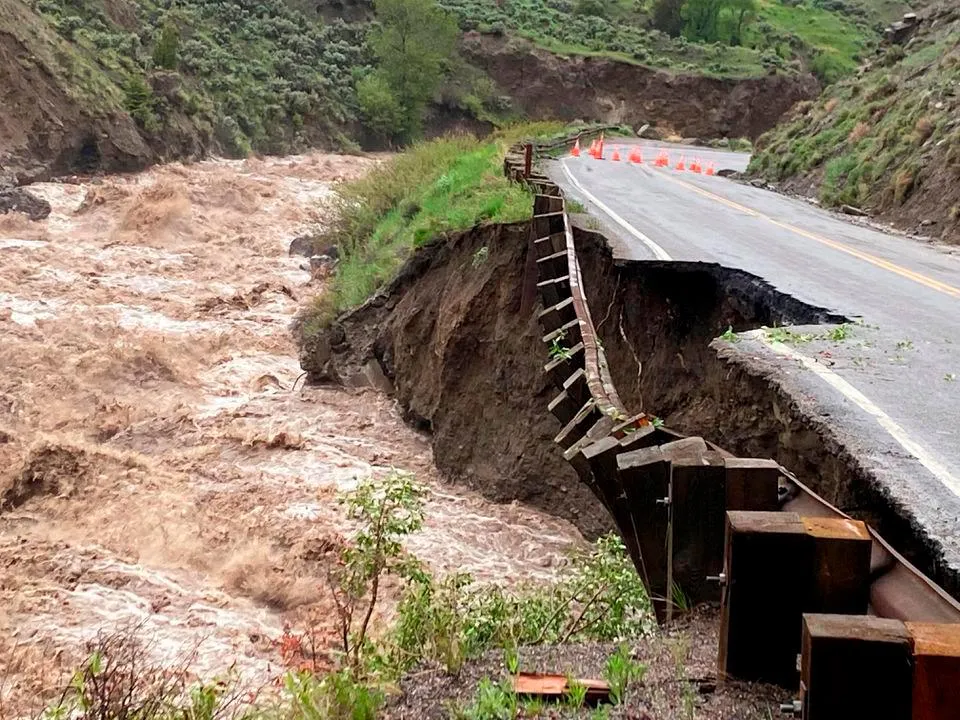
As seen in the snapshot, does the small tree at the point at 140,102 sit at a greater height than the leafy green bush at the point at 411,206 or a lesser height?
greater

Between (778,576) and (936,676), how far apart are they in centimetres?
65

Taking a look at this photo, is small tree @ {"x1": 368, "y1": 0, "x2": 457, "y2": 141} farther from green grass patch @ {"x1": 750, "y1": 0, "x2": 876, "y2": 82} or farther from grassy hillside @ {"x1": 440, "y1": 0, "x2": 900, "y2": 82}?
green grass patch @ {"x1": 750, "y1": 0, "x2": 876, "y2": 82}

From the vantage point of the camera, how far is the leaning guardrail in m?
2.19

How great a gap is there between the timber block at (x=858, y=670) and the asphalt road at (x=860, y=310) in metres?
1.63

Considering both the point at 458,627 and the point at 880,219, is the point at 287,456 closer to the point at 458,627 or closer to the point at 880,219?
the point at 458,627

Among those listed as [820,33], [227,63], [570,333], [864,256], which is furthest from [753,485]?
[820,33]

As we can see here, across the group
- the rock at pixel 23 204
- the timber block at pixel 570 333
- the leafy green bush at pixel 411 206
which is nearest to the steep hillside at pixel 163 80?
the rock at pixel 23 204

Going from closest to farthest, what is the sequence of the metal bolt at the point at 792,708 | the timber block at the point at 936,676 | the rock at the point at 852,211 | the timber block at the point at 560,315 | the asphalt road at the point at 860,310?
the timber block at the point at 936,676
the metal bolt at the point at 792,708
the asphalt road at the point at 860,310
the timber block at the point at 560,315
the rock at the point at 852,211

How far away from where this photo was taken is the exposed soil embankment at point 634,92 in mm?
54406

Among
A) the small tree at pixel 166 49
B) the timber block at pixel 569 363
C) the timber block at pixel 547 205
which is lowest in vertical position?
the timber block at pixel 569 363

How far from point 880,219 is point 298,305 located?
11806 mm

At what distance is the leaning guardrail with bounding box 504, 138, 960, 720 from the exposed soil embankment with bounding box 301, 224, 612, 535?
5772 millimetres

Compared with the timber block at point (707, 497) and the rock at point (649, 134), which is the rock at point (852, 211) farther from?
the rock at point (649, 134)

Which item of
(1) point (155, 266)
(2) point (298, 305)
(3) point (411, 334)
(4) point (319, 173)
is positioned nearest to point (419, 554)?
(3) point (411, 334)
